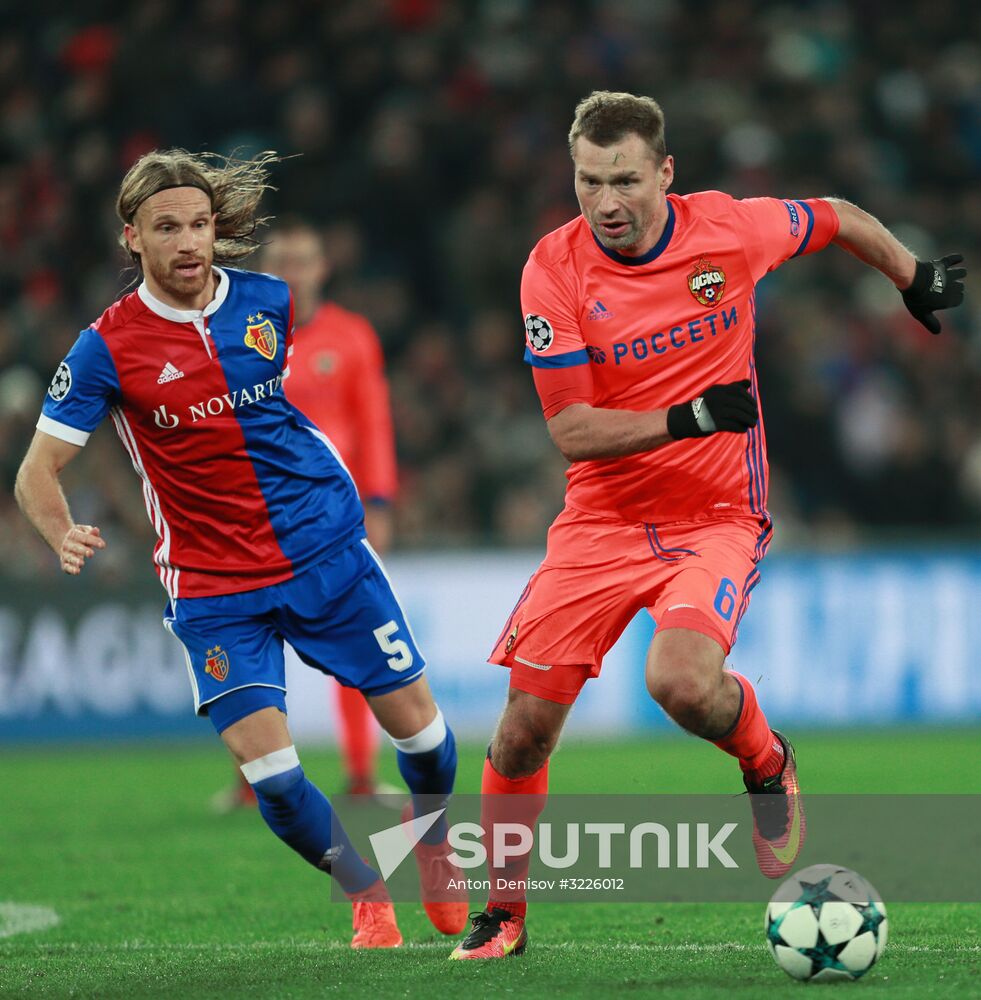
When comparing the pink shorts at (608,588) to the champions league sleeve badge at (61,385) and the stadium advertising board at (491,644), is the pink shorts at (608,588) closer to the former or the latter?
the champions league sleeve badge at (61,385)

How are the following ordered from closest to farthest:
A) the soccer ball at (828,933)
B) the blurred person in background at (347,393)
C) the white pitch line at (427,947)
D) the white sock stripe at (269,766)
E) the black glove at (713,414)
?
the soccer ball at (828,933)
the black glove at (713,414)
the white pitch line at (427,947)
the white sock stripe at (269,766)
the blurred person in background at (347,393)

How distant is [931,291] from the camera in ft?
18.6

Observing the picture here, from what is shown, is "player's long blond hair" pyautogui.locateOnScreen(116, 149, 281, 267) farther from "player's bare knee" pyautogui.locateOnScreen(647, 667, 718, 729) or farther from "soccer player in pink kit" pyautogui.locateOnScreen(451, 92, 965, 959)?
"player's bare knee" pyautogui.locateOnScreen(647, 667, 718, 729)

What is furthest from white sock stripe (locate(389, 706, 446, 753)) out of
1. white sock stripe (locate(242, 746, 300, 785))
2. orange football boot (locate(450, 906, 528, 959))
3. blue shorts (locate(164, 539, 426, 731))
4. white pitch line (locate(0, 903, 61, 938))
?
white pitch line (locate(0, 903, 61, 938))

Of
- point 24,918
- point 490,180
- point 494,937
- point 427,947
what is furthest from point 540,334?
point 490,180

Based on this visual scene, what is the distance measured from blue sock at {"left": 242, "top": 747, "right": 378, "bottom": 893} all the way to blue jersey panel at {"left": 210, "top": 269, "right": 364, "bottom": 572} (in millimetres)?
628

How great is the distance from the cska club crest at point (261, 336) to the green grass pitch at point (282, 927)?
1850 mm

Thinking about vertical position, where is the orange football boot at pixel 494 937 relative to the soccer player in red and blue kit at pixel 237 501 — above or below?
below

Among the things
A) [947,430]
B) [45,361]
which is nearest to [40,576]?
[45,361]

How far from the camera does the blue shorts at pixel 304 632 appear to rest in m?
5.32

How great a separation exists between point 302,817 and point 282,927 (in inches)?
31.8

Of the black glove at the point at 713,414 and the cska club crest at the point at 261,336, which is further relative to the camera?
the cska club crest at the point at 261,336

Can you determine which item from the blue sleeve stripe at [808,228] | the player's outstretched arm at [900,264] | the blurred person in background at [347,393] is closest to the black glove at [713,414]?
the blue sleeve stripe at [808,228]

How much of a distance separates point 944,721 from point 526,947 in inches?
293
